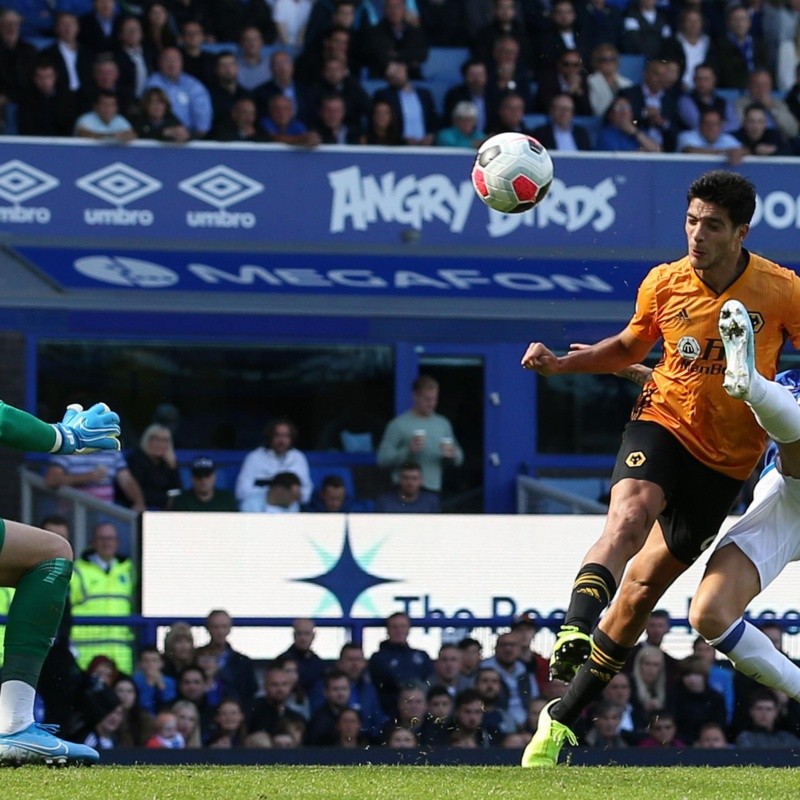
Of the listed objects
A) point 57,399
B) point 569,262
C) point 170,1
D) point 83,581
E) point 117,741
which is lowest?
point 117,741

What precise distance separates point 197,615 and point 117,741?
53.7 inches

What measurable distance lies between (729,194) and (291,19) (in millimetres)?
8383

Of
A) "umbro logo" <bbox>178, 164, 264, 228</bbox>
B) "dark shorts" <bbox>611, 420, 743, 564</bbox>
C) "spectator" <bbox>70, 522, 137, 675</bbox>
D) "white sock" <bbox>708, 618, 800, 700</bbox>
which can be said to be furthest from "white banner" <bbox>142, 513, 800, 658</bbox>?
"dark shorts" <bbox>611, 420, 743, 564</bbox>

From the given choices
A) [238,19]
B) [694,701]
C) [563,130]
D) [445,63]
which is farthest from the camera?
[445,63]

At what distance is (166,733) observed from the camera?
34.4ft

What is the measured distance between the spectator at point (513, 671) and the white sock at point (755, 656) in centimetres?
396

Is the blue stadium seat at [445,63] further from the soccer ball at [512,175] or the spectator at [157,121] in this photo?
the soccer ball at [512,175]

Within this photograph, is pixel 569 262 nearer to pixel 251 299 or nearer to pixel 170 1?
pixel 251 299

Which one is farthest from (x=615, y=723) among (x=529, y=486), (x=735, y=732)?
(x=529, y=486)

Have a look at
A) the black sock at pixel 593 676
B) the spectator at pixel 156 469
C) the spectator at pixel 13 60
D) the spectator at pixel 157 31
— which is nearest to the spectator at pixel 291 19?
the spectator at pixel 157 31

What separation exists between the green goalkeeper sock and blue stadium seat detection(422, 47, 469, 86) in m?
8.83

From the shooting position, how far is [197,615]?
37.9 feet

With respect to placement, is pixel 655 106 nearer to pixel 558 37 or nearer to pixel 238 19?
pixel 558 37

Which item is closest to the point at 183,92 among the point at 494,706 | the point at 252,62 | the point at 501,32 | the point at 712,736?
the point at 252,62
